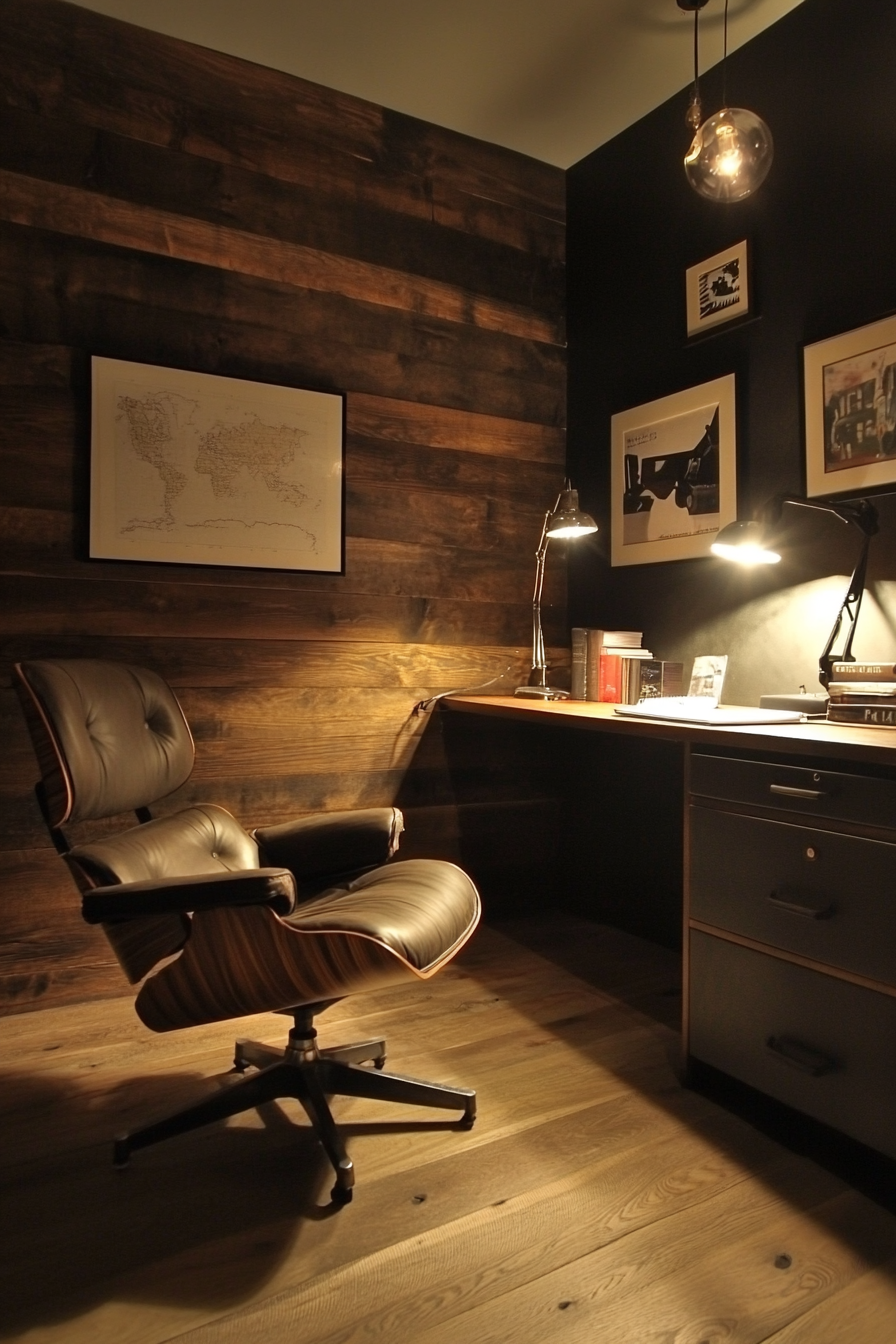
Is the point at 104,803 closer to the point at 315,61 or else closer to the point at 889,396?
the point at 889,396

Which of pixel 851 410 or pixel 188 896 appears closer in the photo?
pixel 188 896

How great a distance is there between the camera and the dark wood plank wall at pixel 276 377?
2262 millimetres

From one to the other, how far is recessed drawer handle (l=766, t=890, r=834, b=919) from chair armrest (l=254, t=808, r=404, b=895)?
30.8 inches

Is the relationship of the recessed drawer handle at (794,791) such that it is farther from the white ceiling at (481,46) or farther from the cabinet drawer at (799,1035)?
the white ceiling at (481,46)

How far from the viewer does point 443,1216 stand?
1.43 m

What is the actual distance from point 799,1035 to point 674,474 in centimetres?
171

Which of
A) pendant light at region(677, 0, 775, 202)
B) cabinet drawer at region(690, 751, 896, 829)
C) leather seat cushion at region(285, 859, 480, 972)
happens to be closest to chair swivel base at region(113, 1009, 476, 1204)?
leather seat cushion at region(285, 859, 480, 972)

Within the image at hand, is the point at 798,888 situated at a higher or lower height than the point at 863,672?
lower

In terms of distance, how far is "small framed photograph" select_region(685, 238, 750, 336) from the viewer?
2453mm

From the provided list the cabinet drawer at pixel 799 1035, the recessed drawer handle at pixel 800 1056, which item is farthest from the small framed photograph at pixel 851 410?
the recessed drawer handle at pixel 800 1056

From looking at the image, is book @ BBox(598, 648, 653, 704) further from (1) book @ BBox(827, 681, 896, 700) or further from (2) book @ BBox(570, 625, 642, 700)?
(1) book @ BBox(827, 681, 896, 700)

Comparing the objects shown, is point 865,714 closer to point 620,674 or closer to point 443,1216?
point 620,674

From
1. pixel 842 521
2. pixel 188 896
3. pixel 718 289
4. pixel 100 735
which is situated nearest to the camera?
pixel 188 896

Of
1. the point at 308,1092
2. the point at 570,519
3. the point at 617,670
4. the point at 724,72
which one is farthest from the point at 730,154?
the point at 308,1092
